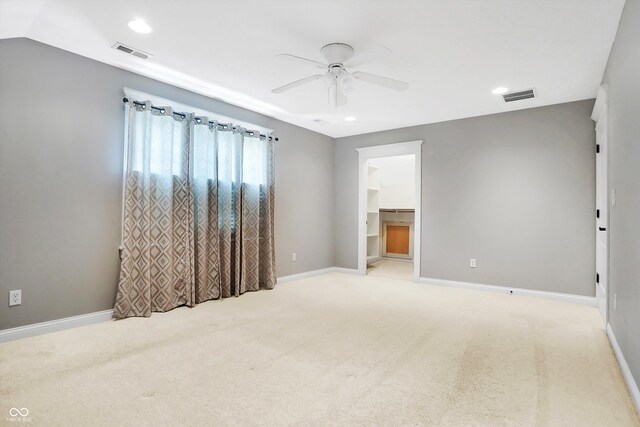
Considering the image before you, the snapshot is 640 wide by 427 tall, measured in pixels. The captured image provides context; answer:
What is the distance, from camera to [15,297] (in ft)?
8.48

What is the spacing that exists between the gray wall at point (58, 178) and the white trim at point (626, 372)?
3.91m

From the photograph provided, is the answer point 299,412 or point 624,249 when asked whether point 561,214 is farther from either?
point 299,412

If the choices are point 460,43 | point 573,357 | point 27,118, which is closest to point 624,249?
point 573,357

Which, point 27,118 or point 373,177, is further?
point 373,177

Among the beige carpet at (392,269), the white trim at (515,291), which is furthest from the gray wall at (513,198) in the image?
the beige carpet at (392,269)

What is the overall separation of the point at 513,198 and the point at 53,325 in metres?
5.17

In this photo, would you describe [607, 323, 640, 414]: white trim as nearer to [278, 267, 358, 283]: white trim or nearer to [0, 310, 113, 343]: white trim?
[278, 267, 358, 283]: white trim

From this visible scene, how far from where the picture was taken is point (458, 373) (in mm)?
2096

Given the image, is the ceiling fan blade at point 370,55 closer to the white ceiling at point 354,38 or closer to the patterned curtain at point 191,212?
the white ceiling at point 354,38

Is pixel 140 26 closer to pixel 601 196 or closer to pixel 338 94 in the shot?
pixel 338 94

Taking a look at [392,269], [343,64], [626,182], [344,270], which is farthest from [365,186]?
[626,182]

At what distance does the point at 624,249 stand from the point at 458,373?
1.35m

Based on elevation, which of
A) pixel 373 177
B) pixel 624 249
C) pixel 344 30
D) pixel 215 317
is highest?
pixel 344 30

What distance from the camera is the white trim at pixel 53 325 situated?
2.55 meters
